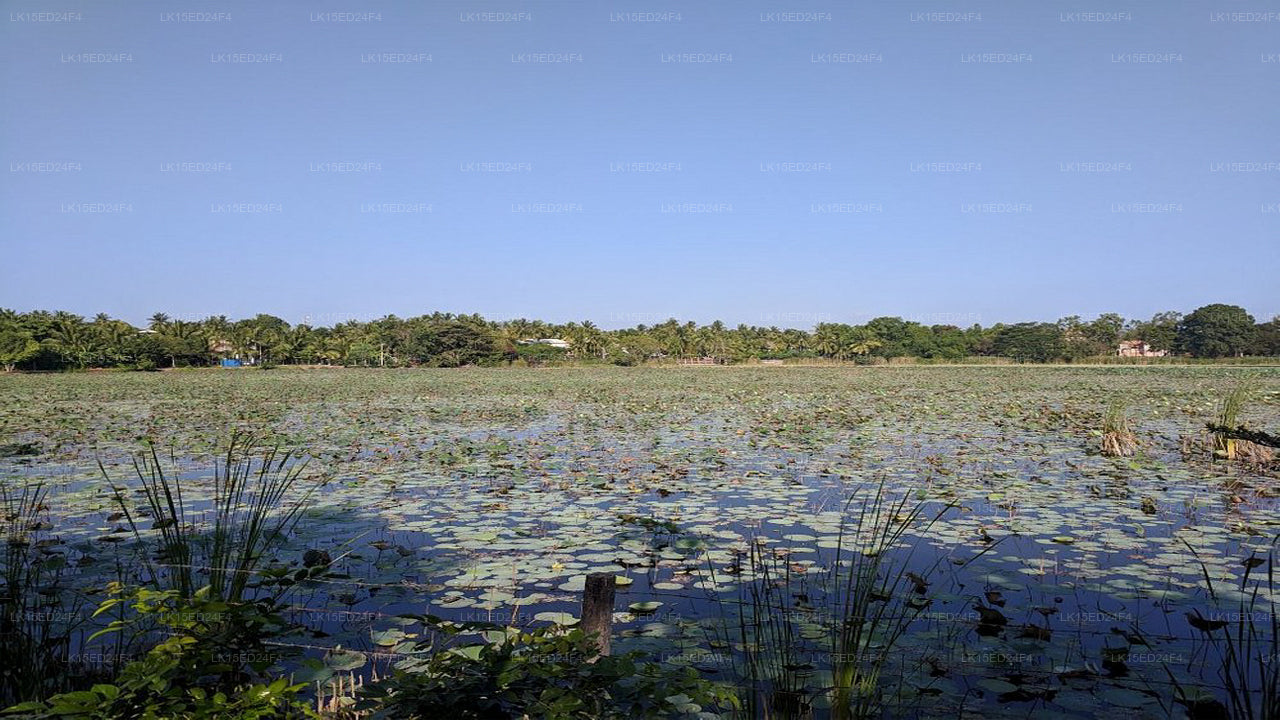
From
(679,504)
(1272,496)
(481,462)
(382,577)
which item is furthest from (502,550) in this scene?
(1272,496)

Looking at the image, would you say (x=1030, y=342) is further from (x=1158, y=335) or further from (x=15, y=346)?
(x=15, y=346)

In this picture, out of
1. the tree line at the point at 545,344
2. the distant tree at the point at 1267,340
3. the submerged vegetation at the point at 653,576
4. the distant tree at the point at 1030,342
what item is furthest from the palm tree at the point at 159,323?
the distant tree at the point at 1267,340

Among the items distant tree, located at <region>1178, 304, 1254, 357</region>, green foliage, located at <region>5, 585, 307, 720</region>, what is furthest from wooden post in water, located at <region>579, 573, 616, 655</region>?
distant tree, located at <region>1178, 304, 1254, 357</region>

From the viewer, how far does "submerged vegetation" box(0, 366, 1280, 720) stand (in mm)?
2381

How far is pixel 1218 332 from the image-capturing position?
260 feet

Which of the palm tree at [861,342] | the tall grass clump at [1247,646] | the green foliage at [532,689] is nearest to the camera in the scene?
the green foliage at [532,689]

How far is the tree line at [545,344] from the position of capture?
175 feet

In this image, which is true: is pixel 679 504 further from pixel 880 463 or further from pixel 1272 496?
pixel 1272 496

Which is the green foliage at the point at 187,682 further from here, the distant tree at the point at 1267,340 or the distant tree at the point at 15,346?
the distant tree at the point at 1267,340

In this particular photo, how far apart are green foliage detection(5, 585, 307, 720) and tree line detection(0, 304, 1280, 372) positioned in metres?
57.3

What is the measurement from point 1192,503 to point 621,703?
23.3ft

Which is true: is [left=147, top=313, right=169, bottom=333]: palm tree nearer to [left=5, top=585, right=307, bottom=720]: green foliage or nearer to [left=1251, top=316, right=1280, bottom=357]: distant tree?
[left=5, top=585, right=307, bottom=720]: green foliage

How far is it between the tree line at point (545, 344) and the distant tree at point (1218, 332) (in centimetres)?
11

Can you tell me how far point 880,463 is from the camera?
372 inches
